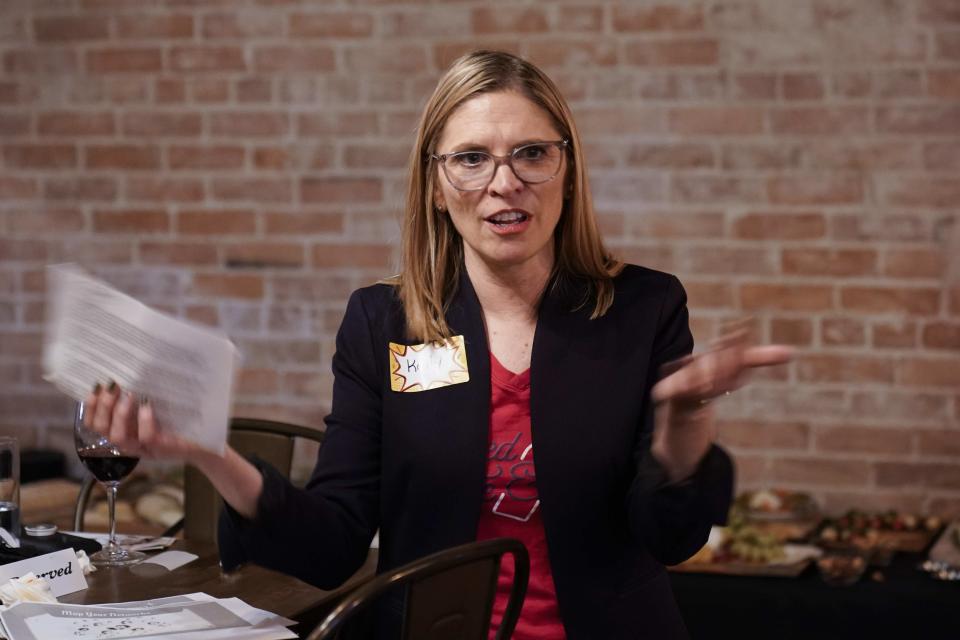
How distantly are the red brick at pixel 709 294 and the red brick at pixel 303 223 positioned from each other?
1142mm

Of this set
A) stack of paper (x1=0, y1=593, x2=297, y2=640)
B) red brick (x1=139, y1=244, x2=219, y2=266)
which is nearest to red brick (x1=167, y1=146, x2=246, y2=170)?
red brick (x1=139, y1=244, x2=219, y2=266)

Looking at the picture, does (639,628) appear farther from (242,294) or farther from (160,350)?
(242,294)

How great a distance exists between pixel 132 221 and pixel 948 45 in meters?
2.63

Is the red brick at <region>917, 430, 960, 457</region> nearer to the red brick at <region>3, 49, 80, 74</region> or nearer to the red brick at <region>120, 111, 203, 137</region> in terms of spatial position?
the red brick at <region>120, 111, 203, 137</region>

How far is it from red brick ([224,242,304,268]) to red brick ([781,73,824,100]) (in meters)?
1.60

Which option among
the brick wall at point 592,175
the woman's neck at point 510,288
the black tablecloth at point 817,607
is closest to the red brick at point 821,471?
the brick wall at point 592,175

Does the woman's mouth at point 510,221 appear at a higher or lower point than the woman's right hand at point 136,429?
higher

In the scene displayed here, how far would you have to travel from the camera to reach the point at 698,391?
1493mm

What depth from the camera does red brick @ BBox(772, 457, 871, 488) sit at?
368cm

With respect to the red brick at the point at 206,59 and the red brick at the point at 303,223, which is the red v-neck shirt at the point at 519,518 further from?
the red brick at the point at 206,59

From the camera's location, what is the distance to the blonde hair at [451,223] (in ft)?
6.30

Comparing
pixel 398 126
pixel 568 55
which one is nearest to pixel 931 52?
pixel 568 55

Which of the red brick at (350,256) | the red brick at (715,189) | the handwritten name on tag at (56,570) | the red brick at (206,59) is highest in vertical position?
the red brick at (206,59)

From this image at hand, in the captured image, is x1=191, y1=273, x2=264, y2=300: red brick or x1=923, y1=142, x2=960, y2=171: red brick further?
x1=191, y1=273, x2=264, y2=300: red brick
